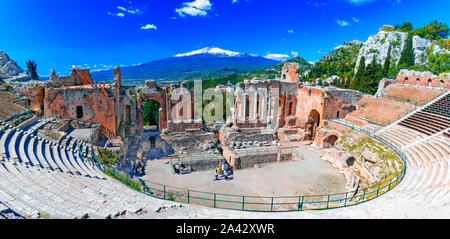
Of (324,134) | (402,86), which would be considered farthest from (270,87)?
(402,86)

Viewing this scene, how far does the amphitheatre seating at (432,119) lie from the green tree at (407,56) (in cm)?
3145

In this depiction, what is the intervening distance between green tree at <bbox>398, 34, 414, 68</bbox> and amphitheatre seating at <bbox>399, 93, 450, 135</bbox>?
103 feet

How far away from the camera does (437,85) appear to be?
29.0m

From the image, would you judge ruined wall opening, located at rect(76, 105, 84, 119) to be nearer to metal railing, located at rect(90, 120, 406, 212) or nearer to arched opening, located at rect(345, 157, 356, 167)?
metal railing, located at rect(90, 120, 406, 212)

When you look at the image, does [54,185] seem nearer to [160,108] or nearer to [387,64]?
[160,108]

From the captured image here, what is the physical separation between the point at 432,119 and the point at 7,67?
64276mm

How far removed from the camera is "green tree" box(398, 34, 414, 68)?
163 ft

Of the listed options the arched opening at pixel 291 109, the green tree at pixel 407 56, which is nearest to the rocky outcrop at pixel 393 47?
the green tree at pixel 407 56

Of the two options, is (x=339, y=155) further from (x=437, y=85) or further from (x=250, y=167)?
(x=437, y=85)

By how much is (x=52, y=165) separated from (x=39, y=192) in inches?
149

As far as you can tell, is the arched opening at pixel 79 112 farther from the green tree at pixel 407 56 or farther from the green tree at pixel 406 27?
the green tree at pixel 406 27

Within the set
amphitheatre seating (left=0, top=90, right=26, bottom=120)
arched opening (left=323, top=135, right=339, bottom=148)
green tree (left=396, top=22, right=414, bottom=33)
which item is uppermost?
green tree (left=396, top=22, right=414, bottom=33)

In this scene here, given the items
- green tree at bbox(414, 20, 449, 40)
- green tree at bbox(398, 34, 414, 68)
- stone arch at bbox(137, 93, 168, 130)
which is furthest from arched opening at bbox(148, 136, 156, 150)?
green tree at bbox(414, 20, 449, 40)

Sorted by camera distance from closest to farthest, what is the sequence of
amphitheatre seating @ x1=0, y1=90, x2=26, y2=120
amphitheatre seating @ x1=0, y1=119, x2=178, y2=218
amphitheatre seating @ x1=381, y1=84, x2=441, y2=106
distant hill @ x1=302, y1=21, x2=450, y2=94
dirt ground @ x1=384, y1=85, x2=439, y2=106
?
amphitheatre seating @ x1=0, y1=119, x2=178, y2=218 → amphitheatre seating @ x1=0, y1=90, x2=26, y2=120 → amphitheatre seating @ x1=381, y1=84, x2=441, y2=106 → dirt ground @ x1=384, y1=85, x2=439, y2=106 → distant hill @ x1=302, y1=21, x2=450, y2=94
